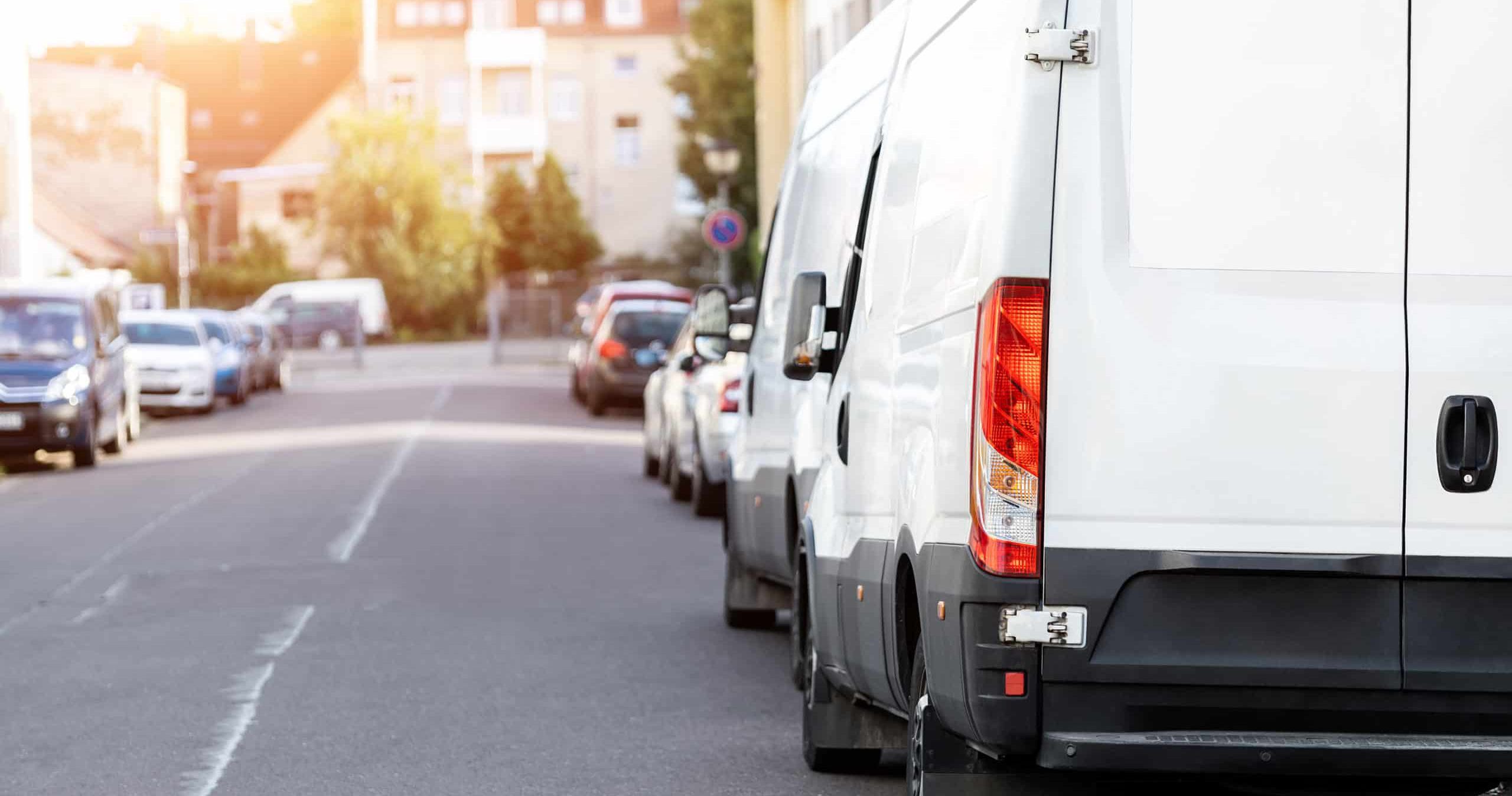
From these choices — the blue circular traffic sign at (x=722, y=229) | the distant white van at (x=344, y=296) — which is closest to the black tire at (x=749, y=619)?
the blue circular traffic sign at (x=722, y=229)

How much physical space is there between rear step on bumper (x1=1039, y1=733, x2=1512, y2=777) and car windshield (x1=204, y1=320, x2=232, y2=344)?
34838 mm

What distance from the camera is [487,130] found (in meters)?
87.1

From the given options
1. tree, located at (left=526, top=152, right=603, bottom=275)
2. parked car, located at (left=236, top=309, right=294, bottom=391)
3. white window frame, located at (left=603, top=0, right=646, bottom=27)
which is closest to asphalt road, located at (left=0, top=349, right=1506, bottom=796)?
parked car, located at (left=236, top=309, right=294, bottom=391)

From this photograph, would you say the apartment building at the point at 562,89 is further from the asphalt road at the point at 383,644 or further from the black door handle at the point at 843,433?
the black door handle at the point at 843,433

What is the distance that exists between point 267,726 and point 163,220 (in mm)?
78268

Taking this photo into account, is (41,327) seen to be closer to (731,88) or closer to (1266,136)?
(1266,136)

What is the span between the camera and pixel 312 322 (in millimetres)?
69625

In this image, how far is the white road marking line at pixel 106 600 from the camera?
12.5 metres

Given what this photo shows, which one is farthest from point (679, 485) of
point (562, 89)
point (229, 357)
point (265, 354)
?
point (562, 89)

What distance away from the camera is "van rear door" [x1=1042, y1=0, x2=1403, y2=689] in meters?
5.09

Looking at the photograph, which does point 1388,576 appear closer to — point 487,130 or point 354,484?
point 354,484

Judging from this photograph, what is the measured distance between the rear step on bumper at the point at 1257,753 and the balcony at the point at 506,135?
83.2 meters

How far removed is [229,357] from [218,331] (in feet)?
3.47

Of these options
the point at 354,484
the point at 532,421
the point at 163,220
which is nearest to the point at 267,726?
the point at 354,484
